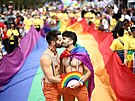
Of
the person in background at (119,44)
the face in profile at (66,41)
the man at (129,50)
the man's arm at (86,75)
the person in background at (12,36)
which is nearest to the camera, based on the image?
the man's arm at (86,75)

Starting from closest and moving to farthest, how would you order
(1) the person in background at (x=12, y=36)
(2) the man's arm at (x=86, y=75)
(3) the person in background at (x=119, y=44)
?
1. (2) the man's arm at (x=86, y=75)
2. (3) the person in background at (x=119, y=44)
3. (1) the person in background at (x=12, y=36)

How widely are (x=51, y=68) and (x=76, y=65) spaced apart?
0.38 m

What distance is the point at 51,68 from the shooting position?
21.8 feet

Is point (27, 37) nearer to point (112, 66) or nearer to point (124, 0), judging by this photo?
point (112, 66)

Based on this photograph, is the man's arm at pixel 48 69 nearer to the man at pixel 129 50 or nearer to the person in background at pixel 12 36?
the man at pixel 129 50

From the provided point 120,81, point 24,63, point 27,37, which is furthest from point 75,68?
point 27,37

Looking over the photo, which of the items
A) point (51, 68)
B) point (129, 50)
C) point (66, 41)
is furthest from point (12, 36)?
point (51, 68)

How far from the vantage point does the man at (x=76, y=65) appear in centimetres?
657

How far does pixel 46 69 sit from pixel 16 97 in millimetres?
4249

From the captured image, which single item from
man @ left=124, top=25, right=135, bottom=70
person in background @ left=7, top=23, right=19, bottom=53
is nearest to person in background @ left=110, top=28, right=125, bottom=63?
man @ left=124, top=25, right=135, bottom=70

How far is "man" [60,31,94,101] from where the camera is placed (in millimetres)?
6566

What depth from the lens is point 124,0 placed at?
114 feet

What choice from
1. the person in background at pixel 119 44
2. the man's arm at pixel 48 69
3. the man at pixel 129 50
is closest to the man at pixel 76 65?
the man's arm at pixel 48 69

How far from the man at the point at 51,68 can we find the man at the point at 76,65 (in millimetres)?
109
